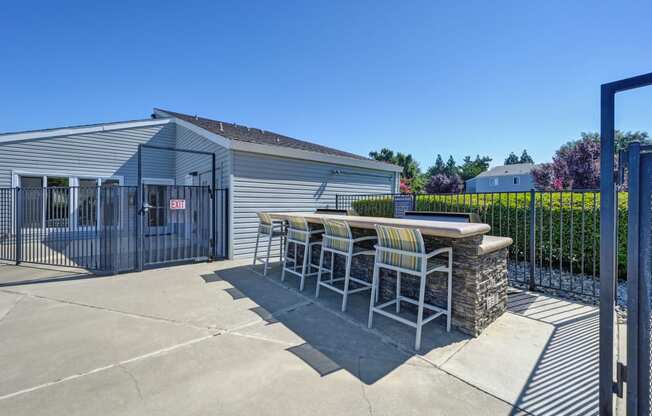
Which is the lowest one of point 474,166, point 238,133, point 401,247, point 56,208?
point 401,247

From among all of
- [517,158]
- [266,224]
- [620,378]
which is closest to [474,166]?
[517,158]

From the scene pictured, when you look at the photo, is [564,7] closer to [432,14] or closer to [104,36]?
[432,14]

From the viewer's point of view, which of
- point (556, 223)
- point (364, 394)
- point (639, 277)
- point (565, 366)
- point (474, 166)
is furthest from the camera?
point (474, 166)

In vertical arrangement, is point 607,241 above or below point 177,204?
below

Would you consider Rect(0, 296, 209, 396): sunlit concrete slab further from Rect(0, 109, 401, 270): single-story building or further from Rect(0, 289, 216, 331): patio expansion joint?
Rect(0, 109, 401, 270): single-story building

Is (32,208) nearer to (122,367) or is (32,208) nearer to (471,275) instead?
(122,367)

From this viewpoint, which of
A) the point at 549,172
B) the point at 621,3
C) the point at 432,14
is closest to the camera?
the point at 621,3

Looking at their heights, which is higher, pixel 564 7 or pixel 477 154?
pixel 477 154

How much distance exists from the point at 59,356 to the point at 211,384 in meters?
1.67

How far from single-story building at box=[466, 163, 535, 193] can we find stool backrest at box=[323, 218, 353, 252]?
3384 centimetres

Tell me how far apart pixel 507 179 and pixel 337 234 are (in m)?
35.7

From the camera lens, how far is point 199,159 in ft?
28.5

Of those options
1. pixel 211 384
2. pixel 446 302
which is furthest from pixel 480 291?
pixel 211 384

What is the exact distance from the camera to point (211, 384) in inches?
87.7
